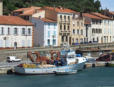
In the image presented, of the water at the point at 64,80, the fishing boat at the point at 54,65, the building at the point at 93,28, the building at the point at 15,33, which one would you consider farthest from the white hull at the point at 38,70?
the building at the point at 93,28

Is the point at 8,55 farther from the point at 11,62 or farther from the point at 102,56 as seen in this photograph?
the point at 102,56

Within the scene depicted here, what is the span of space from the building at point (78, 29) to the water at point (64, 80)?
3469 centimetres

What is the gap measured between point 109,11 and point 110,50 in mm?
35156

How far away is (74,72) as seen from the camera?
249ft

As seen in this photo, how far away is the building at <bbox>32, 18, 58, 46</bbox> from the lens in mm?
101188

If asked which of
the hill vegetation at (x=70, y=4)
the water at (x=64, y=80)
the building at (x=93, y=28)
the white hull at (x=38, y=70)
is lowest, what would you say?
the water at (x=64, y=80)

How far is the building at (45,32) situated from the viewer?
332 feet

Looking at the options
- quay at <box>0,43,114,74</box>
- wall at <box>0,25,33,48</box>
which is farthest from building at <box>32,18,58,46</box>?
quay at <box>0,43,114,74</box>

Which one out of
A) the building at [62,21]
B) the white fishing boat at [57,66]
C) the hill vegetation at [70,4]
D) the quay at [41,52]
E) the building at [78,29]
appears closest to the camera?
the white fishing boat at [57,66]

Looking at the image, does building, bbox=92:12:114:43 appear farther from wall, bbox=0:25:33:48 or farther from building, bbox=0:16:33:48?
wall, bbox=0:25:33:48

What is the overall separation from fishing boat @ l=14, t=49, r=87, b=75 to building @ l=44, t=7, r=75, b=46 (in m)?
19.8

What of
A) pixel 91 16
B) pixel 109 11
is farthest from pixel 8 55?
pixel 109 11

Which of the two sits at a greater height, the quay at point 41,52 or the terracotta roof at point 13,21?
the terracotta roof at point 13,21

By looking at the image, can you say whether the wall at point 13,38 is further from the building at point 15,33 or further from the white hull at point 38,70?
the white hull at point 38,70
